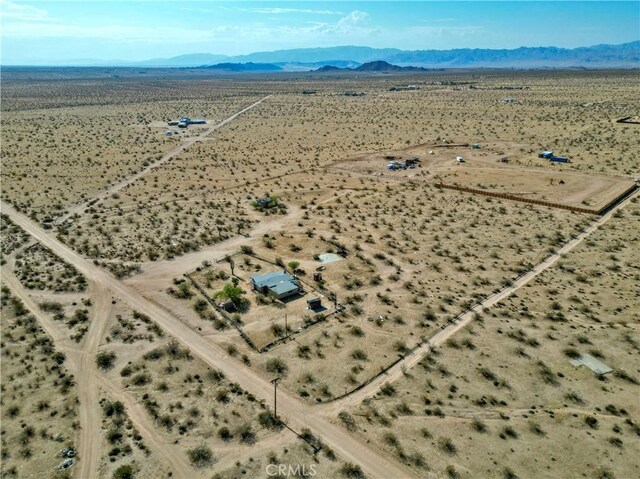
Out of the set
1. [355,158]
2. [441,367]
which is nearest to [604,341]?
[441,367]

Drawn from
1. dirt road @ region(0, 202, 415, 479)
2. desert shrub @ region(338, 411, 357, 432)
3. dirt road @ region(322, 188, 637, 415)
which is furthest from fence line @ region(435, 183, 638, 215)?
dirt road @ region(0, 202, 415, 479)

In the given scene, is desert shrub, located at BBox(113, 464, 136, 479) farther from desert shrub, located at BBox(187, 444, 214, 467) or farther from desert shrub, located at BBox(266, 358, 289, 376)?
desert shrub, located at BBox(266, 358, 289, 376)

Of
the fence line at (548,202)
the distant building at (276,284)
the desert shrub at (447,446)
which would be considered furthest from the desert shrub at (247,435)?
the fence line at (548,202)

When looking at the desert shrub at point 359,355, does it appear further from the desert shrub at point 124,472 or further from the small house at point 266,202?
the small house at point 266,202

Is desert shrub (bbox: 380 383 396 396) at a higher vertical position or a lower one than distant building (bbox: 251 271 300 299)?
lower

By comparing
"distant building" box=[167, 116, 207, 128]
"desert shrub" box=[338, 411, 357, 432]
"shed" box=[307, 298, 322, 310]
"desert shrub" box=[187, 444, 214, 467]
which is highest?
"distant building" box=[167, 116, 207, 128]

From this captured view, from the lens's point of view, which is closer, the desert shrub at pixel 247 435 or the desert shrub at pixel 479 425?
the desert shrub at pixel 247 435

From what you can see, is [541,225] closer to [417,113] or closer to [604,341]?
[604,341]

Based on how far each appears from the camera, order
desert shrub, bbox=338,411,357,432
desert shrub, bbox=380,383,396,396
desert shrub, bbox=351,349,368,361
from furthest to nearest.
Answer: desert shrub, bbox=351,349,368,361 → desert shrub, bbox=380,383,396,396 → desert shrub, bbox=338,411,357,432

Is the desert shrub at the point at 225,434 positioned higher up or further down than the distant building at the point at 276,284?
further down
